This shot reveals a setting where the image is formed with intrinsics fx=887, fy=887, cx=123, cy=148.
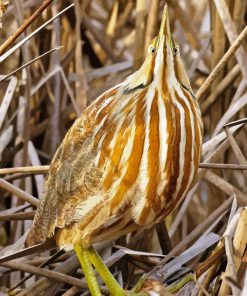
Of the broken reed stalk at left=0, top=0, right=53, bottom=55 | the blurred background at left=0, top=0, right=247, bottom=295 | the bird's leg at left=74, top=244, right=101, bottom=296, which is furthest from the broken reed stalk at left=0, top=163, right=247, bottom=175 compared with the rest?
the broken reed stalk at left=0, top=0, right=53, bottom=55

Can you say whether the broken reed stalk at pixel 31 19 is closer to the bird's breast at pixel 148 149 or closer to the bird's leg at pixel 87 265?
the bird's breast at pixel 148 149

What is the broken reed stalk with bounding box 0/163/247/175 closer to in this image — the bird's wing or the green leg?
the bird's wing

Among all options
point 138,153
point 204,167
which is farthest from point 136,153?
point 204,167

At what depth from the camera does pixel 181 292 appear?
158 cm

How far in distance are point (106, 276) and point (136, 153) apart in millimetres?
280

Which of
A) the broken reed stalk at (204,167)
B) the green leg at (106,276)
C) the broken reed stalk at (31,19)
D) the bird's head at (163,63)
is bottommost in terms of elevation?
the green leg at (106,276)

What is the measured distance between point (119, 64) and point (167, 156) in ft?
3.28

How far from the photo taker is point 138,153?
1.67 m

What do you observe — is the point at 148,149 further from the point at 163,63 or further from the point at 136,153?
the point at 163,63

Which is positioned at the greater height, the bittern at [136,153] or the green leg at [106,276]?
the bittern at [136,153]

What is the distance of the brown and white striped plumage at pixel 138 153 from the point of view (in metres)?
1.66

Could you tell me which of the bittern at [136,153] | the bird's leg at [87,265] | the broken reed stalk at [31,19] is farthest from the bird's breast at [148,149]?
the broken reed stalk at [31,19]

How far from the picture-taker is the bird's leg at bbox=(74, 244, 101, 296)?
68.9 inches

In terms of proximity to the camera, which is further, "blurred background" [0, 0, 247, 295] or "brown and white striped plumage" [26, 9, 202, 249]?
"blurred background" [0, 0, 247, 295]
